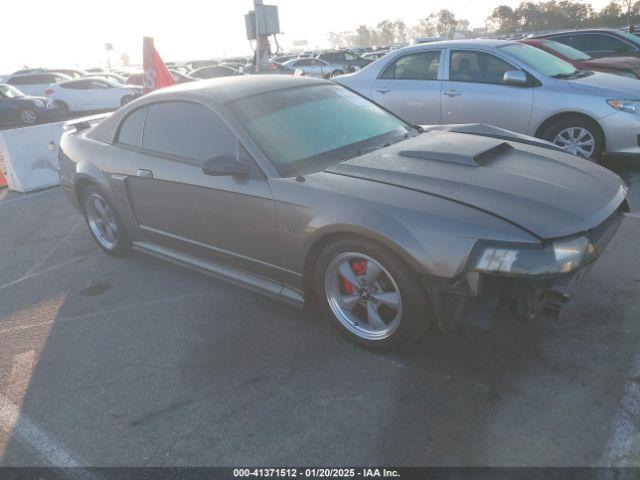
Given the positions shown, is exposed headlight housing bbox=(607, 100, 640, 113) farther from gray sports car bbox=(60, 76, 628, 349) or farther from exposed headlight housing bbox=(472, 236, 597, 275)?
exposed headlight housing bbox=(472, 236, 597, 275)

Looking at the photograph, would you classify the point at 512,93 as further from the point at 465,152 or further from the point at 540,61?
the point at 465,152

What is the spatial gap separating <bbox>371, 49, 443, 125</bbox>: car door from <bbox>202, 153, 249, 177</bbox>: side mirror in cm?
406

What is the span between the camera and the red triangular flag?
27.6ft

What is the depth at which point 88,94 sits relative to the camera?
16.7m

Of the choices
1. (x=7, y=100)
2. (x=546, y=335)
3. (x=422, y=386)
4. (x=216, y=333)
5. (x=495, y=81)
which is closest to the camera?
(x=422, y=386)

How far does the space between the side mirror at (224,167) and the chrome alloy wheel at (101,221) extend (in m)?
1.89

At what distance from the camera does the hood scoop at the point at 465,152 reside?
2996mm

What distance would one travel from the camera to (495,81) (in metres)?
6.00

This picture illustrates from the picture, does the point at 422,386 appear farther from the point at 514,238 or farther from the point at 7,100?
the point at 7,100

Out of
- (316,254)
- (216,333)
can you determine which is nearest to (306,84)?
(316,254)

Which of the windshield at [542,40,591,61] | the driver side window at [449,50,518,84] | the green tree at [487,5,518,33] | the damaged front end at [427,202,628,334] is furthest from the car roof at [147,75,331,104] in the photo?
the green tree at [487,5,518,33]

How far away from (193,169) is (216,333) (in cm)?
115

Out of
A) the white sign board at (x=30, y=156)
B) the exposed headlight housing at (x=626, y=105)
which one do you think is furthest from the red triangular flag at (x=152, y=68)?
the exposed headlight housing at (x=626, y=105)

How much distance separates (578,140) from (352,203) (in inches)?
164
